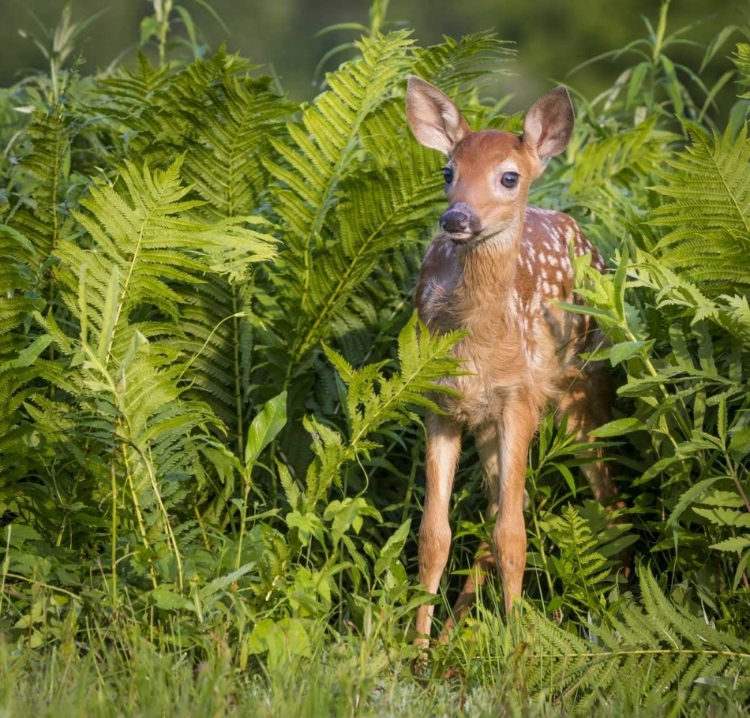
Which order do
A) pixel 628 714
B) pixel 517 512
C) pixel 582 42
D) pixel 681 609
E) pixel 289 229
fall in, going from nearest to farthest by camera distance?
pixel 628 714, pixel 681 609, pixel 517 512, pixel 289 229, pixel 582 42

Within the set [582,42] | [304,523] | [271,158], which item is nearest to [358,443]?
[304,523]

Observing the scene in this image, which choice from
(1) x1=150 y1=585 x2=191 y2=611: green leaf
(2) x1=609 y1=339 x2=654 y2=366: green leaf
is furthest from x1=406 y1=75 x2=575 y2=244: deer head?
(1) x1=150 y1=585 x2=191 y2=611: green leaf

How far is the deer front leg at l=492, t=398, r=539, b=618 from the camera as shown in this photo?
422 cm

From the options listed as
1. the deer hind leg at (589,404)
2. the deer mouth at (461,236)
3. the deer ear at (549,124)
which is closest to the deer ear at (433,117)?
the deer ear at (549,124)

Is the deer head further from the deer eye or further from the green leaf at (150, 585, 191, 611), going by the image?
the green leaf at (150, 585, 191, 611)

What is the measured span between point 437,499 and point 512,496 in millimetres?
262

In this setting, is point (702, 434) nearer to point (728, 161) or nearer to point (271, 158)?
point (728, 161)

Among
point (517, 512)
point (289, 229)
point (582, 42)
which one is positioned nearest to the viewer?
point (517, 512)

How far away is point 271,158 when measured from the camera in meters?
5.10

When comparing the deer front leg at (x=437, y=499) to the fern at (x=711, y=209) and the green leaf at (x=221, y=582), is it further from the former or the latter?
the fern at (x=711, y=209)

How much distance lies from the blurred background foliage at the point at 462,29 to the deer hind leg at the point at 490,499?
13068 millimetres

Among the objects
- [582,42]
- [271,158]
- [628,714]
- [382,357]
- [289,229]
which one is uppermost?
[582,42]

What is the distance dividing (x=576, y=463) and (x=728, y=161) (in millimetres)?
1167

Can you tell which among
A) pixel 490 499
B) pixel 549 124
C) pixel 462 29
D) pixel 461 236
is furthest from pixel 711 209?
pixel 462 29
